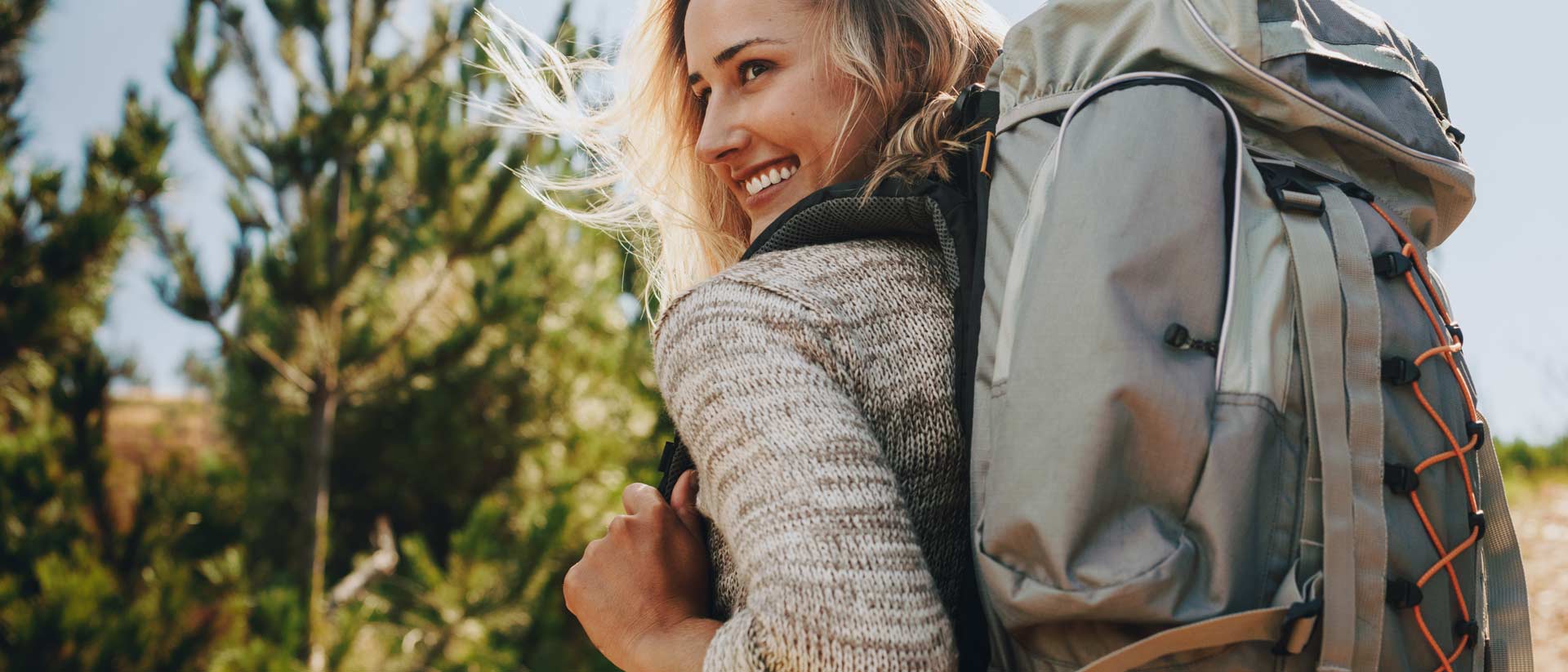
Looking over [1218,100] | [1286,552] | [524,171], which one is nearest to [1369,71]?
[1218,100]

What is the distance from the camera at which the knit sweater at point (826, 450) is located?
2.75ft

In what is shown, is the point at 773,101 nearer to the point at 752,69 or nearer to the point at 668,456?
the point at 752,69

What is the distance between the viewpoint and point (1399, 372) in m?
0.92

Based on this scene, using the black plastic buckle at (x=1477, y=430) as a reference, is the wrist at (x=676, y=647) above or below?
below

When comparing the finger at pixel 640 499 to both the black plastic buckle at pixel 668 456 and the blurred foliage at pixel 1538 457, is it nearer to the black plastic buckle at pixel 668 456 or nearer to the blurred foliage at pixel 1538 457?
the black plastic buckle at pixel 668 456

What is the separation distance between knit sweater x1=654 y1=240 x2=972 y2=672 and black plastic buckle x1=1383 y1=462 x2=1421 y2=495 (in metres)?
0.35

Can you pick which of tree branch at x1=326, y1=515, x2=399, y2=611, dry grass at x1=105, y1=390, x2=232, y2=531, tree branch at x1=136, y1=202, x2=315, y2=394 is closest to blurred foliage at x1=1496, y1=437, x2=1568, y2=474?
tree branch at x1=326, y1=515, x2=399, y2=611

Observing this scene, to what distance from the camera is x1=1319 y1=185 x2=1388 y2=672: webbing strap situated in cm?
86

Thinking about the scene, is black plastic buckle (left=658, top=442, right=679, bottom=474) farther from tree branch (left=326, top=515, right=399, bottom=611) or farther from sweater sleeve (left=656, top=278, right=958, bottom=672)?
tree branch (left=326, top=515, right=399, bottom=611)

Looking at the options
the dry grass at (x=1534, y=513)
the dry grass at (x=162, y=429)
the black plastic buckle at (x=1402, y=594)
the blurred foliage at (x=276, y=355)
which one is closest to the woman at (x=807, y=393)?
the black plastic buckle at (x=1402, y=594)

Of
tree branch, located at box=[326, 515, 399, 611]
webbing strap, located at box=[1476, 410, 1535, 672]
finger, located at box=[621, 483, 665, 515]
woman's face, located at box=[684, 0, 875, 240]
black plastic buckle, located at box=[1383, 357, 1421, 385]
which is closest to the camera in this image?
black plastic buckle, located at box=[1383, 357, 1421, 385]

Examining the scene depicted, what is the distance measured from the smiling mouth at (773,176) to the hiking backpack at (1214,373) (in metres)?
0.37

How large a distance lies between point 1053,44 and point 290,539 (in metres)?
8.94

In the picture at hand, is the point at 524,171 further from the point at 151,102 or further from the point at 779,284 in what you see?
the point at 151,102
